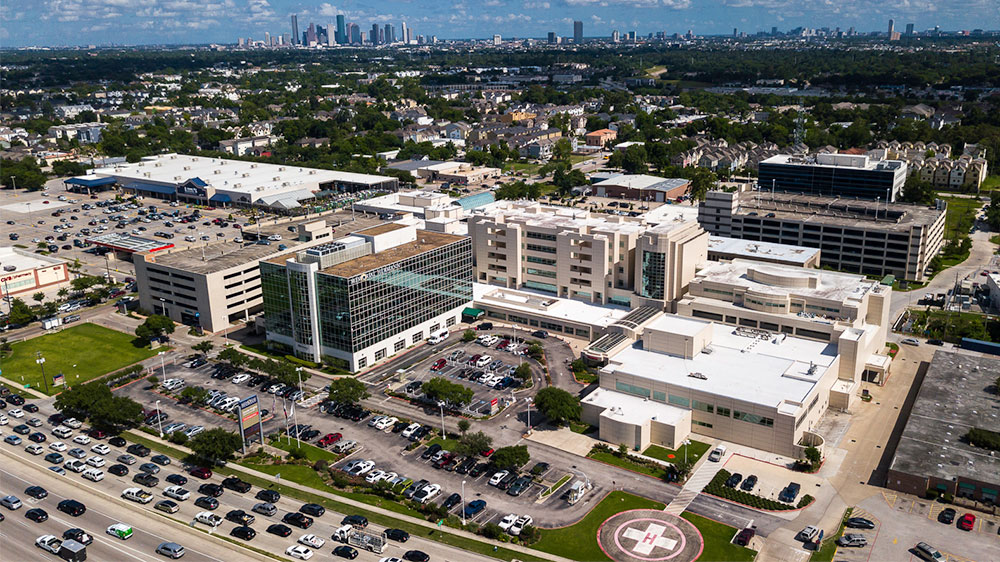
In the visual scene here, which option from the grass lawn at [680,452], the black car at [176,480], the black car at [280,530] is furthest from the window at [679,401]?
the black car at [176,480]

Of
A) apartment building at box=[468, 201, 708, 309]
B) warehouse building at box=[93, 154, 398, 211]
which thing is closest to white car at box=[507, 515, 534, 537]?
apartment building at box=[468, 201, 708, 309]

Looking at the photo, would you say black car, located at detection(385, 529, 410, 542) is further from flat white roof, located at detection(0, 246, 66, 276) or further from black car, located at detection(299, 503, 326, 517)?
flat white roof, located at detection(0, 246, 66, 276)

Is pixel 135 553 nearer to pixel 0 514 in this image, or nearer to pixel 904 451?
pixel 0 514

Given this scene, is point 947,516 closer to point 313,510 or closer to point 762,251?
point 313,510

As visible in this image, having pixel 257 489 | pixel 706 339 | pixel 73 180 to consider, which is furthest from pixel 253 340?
pixel 73 180

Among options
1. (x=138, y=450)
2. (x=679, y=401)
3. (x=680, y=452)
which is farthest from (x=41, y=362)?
(x=680, y=452)

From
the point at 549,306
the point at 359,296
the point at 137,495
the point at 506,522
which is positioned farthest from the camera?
the point at 549,306
